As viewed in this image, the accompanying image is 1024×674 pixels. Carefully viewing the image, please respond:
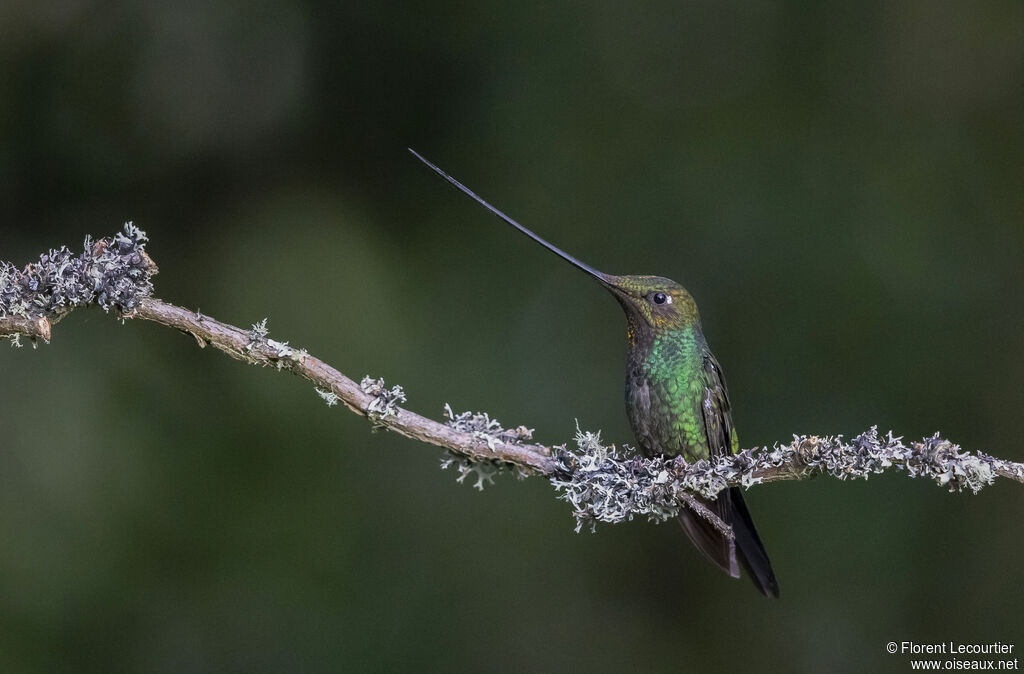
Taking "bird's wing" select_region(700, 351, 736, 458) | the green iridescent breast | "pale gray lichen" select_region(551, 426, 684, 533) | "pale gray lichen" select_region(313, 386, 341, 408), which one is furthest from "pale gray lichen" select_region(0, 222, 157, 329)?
"bird's wing" select_region(700, 351, 736, 458)

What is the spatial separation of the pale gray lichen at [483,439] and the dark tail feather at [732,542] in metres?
0.53

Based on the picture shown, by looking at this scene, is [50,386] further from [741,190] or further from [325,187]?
[741,190]

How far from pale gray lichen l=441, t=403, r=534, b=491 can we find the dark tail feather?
1.75 ft

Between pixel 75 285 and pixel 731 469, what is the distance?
4.24 feet

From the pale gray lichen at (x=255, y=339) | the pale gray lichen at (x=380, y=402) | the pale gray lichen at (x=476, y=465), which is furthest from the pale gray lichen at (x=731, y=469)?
the pale gray lichen at (x=255, y=339)

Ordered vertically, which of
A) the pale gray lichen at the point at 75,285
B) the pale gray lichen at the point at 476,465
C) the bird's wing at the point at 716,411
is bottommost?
the pale gray lichen at the point at 476,465

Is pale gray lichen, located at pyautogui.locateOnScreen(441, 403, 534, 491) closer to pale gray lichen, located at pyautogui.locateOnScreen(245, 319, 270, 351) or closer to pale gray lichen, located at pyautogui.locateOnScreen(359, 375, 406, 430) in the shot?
pale gray lichen, located at pyautogui.locateOnScreen(359, 375, 406, 430)

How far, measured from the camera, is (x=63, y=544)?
3.33 meters

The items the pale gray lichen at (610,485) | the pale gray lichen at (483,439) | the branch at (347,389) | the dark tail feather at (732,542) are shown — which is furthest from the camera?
the dark tail feather at (732,542)

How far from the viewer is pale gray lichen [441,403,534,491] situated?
1778 millimetres

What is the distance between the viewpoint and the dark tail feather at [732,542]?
2.16 metres

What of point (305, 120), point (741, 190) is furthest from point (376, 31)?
point (741, 190)

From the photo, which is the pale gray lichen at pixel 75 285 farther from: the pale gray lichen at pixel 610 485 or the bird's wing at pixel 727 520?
the bird's wing at pixel 727 520

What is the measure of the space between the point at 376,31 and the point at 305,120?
0.47 metres
